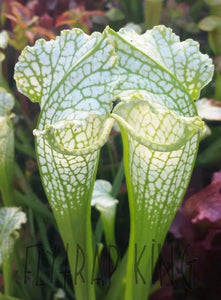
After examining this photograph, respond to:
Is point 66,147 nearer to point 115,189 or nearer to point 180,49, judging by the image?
point 180,49

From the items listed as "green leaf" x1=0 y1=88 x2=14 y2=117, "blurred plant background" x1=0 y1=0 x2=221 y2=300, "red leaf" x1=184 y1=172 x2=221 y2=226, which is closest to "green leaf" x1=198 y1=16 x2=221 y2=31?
"blurred plant background" x1=0 y1=0 x2=221 y2=300

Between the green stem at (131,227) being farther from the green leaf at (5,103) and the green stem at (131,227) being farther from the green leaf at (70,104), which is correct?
the green leaf at (5,103)

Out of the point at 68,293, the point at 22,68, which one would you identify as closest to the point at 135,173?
the point at 22,68

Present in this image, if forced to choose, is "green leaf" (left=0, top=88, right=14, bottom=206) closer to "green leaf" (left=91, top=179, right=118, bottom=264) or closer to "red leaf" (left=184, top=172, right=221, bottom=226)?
"green leaf" (left=91, top=179, right=118, bottom=264)

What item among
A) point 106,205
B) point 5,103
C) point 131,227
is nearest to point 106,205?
point 106,205

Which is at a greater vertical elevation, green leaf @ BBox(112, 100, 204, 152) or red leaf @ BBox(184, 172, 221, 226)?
green leaf @ BBox(112, 100, 204, 152)

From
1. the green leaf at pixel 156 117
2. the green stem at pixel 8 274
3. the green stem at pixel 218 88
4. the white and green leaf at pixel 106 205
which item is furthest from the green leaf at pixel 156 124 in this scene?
the green stem at pixel 218 88

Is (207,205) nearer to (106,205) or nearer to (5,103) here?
(106,205)
